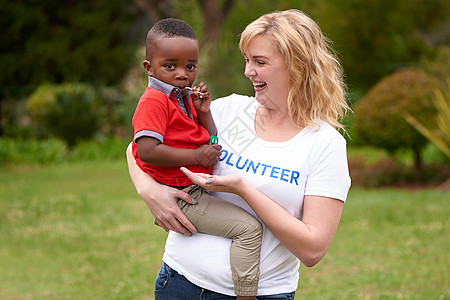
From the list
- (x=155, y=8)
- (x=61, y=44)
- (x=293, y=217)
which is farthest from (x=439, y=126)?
(x=155, y=8)

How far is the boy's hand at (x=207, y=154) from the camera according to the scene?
2.55 m

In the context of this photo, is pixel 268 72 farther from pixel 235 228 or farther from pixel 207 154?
pixel 235 228

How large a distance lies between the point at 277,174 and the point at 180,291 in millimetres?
656

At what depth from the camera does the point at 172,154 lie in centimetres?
254

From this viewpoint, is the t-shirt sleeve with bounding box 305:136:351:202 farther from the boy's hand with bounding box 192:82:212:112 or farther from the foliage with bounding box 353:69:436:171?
the foliage with bounding box 353:69:436:171

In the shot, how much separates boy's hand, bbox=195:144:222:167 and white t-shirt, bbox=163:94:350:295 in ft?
0.20

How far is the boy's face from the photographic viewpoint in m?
2.63

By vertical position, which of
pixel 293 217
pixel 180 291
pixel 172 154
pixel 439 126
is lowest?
pixel 439 126

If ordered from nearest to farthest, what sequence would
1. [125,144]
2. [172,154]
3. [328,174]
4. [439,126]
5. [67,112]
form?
[328,174] → [172,154] → [439,126] → [67,112] → [125,144]

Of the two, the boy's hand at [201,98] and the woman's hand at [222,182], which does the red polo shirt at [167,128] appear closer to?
the boy's hand at [201,98]

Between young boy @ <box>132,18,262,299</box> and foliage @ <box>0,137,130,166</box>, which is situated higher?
young boy @ <box>132,18,262,299</box>

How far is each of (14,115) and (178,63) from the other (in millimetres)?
14626

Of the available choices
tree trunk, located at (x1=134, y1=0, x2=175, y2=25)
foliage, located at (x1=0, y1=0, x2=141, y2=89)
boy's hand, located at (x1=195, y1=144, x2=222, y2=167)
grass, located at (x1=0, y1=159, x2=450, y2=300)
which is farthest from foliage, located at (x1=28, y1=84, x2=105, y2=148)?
boy's hand, located at (x1=195, y1=144, x2=222, y2=167)

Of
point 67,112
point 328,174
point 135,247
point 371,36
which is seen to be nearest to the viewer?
point 328,174
